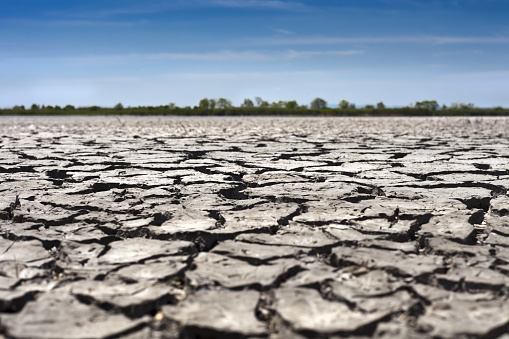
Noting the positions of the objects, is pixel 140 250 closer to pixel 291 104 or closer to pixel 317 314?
pixel 317 314

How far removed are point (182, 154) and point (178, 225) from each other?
3.06 metres

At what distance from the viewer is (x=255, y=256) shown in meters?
1.88

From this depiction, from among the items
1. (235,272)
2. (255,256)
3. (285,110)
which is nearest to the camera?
(235,272)

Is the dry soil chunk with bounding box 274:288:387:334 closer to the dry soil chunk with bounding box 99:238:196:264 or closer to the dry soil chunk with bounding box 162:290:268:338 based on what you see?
the dry soil chunk with bounding box 162:290:268:338

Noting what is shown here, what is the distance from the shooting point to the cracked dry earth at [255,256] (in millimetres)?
1359

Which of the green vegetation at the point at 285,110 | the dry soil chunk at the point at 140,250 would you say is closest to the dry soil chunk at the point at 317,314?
the dry soil chunk at the point at 140,250

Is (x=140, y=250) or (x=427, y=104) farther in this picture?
(x=427, y=104)

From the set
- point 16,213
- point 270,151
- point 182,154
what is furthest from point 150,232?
point 270,151

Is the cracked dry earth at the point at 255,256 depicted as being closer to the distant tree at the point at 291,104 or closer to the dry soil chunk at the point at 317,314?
the dry soil chunk at the point at 317,314

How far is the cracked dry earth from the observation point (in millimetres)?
1359

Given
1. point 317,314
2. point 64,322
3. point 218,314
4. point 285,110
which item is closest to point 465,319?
point 317,314

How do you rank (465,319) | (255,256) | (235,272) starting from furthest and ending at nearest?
(255,256), (235,272), (465,319)

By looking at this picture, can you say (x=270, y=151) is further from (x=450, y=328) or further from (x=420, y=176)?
(x=450, y=328)

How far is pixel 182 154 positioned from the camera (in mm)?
5309
